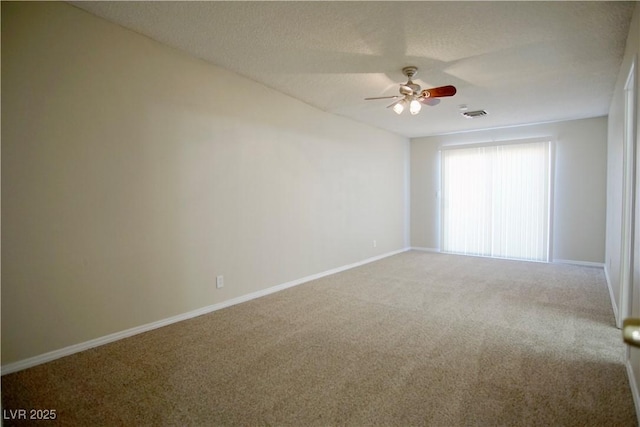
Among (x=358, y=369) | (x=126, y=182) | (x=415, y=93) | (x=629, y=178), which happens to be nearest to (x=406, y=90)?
(x=415, y=93)

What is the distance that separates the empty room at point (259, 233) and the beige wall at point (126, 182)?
14 millimetres

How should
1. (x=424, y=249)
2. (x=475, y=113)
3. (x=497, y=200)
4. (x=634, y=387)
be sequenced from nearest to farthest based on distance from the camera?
(x=634, y=387) → (x=475, y=113) → (x=497, y=200) → (x=424, y=249)

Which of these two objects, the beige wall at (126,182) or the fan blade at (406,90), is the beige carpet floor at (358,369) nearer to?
the beige wall at (126,182)

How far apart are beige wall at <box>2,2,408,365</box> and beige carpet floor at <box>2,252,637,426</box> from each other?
378 millimetres

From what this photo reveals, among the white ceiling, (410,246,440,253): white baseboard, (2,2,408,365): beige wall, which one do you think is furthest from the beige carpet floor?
(410,246,440,253): white baseboard

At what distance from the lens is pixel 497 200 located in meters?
6.24

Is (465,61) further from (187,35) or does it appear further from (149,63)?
(149,63)

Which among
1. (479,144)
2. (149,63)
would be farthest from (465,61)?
(479,144)

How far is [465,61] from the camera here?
317 cm

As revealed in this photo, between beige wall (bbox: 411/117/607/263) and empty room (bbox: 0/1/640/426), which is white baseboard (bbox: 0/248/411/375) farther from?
beige wall (bbox: 411/117/607/263)

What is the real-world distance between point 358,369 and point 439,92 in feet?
8.41

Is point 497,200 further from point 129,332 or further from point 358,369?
point 129,332

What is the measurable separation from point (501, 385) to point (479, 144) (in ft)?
17.7

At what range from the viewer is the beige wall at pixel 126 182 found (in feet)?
7.21
